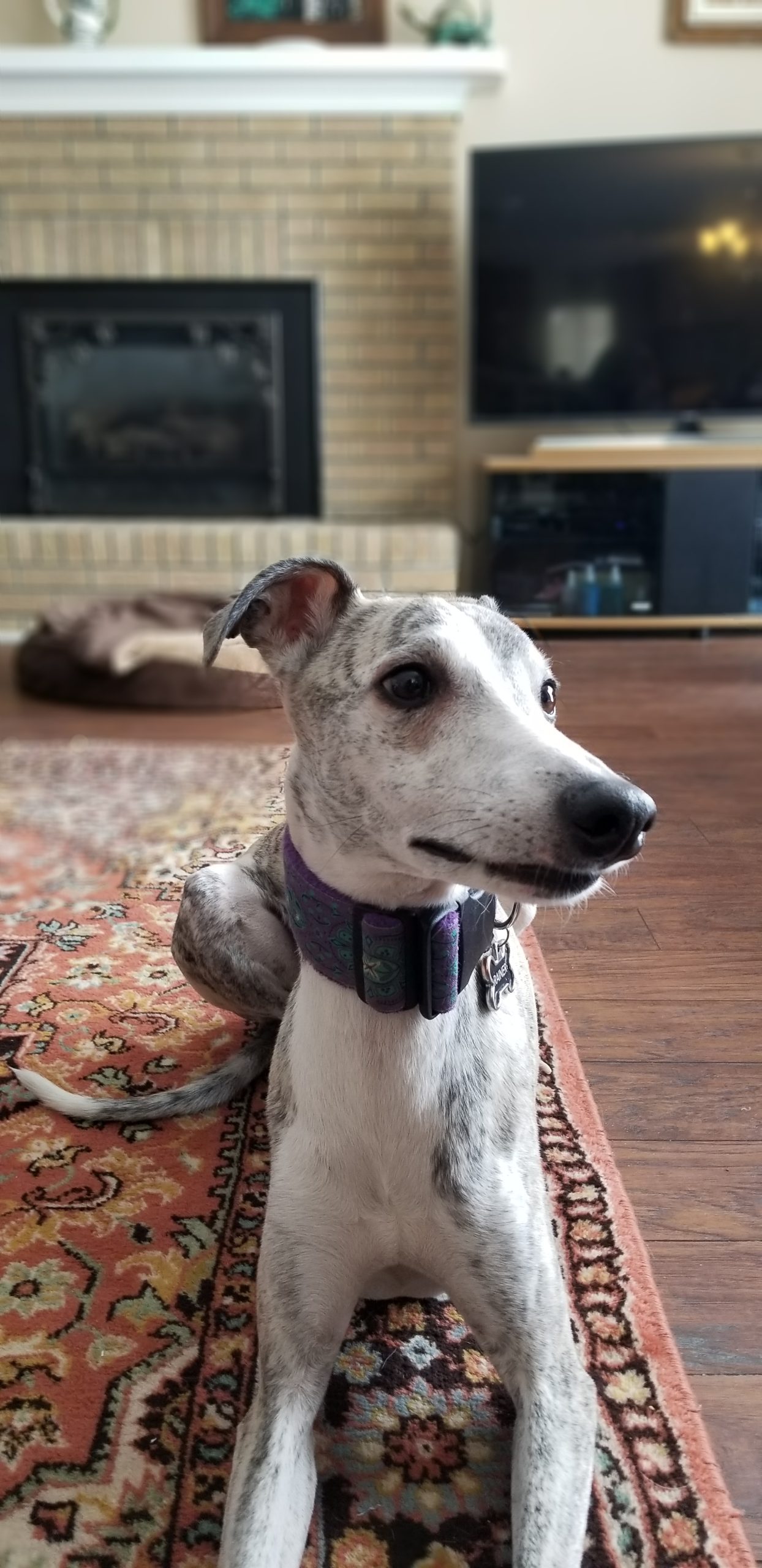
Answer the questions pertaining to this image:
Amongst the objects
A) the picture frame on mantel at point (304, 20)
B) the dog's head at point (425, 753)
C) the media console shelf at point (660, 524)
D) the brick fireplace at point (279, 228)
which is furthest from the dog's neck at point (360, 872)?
the picture frame on mantel at point (304, 20)

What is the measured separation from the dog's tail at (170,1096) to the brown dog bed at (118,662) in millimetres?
1693

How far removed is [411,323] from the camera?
4430mm

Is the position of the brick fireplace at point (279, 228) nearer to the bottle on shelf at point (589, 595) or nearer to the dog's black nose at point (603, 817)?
the bottle on shelf at point (589, 595)

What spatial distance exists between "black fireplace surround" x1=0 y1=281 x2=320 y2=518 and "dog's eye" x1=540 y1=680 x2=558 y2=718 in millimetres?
3834

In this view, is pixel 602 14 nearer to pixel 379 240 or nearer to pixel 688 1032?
pixel 379 240

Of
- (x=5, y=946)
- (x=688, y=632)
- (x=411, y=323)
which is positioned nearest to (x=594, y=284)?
(x=411, y=323)

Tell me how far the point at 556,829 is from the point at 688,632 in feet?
11.1

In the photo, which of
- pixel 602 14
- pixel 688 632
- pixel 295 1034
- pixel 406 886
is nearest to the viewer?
pixel 406 886

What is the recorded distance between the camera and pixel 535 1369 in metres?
0.84

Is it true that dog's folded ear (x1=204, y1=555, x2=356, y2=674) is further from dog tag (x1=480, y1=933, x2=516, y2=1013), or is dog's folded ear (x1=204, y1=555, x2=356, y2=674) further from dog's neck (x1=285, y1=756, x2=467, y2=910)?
dog tag (x1=480, y1=933, x2=516, y2=1013)

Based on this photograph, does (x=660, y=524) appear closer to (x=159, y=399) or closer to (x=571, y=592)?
Result: (x=571, y=592)

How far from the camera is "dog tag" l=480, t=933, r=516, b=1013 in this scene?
0.91 metres

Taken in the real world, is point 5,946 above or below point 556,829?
below

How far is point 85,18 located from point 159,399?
1.30m
